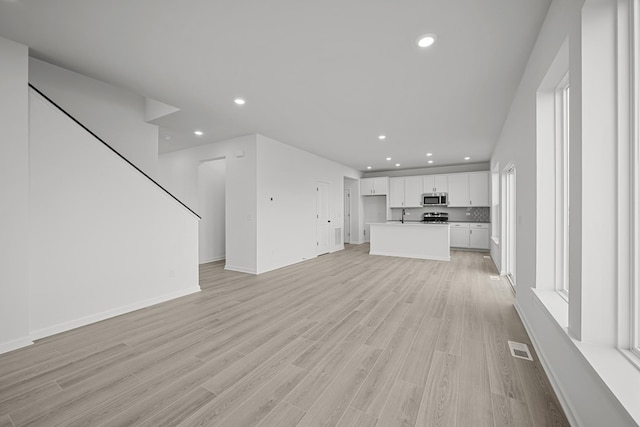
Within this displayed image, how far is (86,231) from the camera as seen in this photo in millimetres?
2854

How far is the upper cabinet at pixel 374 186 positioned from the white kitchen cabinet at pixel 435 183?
4.19ft

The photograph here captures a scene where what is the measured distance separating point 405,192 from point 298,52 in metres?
7.39

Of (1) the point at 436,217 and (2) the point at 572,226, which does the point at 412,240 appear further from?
(2) the point at 572,226

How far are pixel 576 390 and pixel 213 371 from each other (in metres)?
2.33

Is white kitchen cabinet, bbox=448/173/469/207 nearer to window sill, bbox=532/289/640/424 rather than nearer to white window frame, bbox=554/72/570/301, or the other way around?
white window frame, bbox=554/72/570/301

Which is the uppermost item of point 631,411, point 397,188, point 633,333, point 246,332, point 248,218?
point 397,188

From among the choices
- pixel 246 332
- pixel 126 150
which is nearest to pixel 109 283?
A: pixel 246 332

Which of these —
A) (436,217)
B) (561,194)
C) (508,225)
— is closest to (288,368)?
(561,194)

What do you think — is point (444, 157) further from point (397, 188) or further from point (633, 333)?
point (633, 333)

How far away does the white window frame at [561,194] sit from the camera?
2121mm

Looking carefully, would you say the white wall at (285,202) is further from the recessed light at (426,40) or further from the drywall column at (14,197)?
the recessed light at (426,40)

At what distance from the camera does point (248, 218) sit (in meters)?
5.21

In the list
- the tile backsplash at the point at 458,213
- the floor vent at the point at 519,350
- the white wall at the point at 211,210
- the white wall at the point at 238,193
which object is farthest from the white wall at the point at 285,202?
the floor vent at the point at 519,350

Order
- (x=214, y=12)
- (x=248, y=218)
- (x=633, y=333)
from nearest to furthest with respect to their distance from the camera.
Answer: (x=633, y=333) → (x=214, y=12) → (x=248, y=218)
